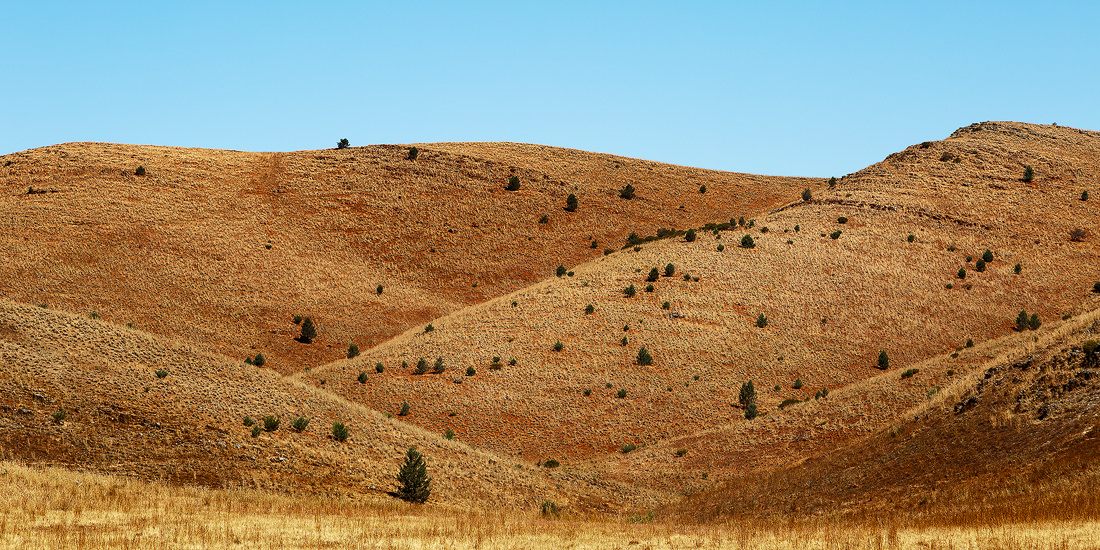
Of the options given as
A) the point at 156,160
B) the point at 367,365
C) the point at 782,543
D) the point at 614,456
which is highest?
the point at 156,160

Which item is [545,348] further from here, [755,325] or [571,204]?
[571,204]

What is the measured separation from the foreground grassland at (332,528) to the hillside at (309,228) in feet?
119

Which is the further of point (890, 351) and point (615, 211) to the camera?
point (615, 211)

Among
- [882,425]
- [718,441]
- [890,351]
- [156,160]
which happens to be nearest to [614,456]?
[718,441]

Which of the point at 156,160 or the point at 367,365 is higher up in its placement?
the point at 156,160

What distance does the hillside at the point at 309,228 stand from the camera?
212 ft

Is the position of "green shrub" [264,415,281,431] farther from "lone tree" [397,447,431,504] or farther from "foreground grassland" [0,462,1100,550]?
"lone tree" [397,447,431,504]

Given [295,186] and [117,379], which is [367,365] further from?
[295,186]

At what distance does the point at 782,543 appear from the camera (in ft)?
56.2

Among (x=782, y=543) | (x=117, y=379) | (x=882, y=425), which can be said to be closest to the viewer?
(x=782, y=543)

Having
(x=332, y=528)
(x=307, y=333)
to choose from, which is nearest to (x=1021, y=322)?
(x=307, y=333)

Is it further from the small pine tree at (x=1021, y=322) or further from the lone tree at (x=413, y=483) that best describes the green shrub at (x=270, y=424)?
the small pine tree at (x=1021, y=322)

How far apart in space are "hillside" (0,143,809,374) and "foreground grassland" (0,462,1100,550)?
3632cm

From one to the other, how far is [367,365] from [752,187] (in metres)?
59.3
